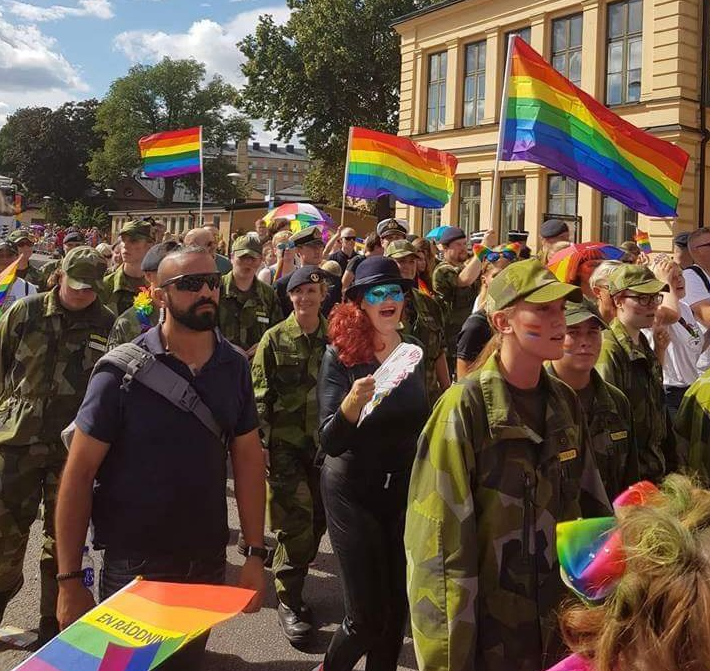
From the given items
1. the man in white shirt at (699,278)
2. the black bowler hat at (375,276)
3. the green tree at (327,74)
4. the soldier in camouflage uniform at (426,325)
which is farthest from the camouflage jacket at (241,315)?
the green tree at (327,74)

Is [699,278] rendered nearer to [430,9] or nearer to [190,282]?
[190,282]

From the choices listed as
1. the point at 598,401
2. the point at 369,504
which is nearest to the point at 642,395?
the point at 598,401

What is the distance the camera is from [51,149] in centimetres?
7550

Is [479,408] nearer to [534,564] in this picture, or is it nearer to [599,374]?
[534,564]

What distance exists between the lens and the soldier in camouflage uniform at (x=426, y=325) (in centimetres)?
571

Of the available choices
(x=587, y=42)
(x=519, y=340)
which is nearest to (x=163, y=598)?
(x=519, y=340)

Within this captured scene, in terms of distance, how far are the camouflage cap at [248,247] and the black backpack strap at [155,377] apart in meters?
3.84

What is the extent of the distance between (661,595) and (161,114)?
75.9 meters

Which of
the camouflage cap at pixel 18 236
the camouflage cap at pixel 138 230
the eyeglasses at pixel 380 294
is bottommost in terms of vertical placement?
the eyeglasses at pixel 380 294

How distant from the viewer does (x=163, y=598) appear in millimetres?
1881

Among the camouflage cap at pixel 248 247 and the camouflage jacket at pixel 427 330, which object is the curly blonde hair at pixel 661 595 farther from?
the camouflage cap at pixel 248 247

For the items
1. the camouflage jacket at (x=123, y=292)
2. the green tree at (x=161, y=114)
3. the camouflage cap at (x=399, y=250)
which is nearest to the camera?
the camouflage cap at (x=399, y=250)

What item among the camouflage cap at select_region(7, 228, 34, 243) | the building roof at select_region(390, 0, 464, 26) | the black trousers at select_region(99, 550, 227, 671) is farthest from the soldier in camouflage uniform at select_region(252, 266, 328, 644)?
the building roof at select_region(390, 0, 464, 26)

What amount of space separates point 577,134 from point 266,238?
511cm
